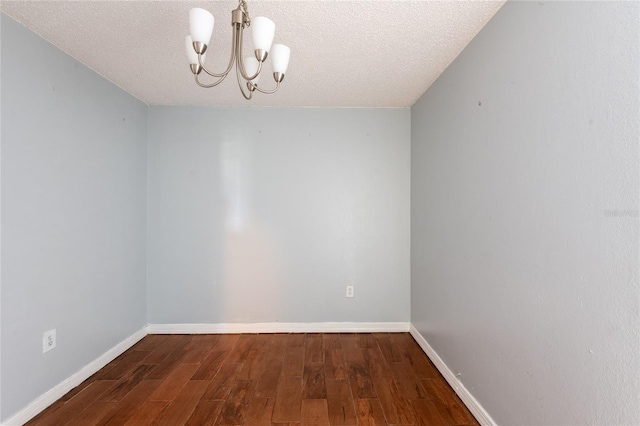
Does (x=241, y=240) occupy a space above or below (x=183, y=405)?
above

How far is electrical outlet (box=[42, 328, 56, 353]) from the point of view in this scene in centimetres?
180

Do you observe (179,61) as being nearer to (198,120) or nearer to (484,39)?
(198,120)

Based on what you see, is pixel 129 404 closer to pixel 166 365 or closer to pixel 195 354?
pixel 166 365

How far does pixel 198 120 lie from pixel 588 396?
316 centimetres

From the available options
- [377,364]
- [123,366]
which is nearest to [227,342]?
[123,366]

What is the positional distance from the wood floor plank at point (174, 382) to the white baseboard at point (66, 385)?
0.54 meters

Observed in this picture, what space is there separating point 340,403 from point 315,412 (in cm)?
17

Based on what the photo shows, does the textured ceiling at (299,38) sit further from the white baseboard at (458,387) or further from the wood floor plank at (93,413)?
the wood floor plank at (93,413)

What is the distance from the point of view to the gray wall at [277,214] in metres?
2.91

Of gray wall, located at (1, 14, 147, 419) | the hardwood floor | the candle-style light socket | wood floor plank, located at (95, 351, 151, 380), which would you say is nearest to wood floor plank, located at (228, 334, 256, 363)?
the hardwood floor

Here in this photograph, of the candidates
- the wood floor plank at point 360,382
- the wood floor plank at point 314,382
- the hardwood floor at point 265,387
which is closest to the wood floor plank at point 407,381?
the hardwood floor at point 265,387

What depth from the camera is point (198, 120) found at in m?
2.93

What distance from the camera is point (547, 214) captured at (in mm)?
1216

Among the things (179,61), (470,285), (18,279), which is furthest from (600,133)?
(18,279)
